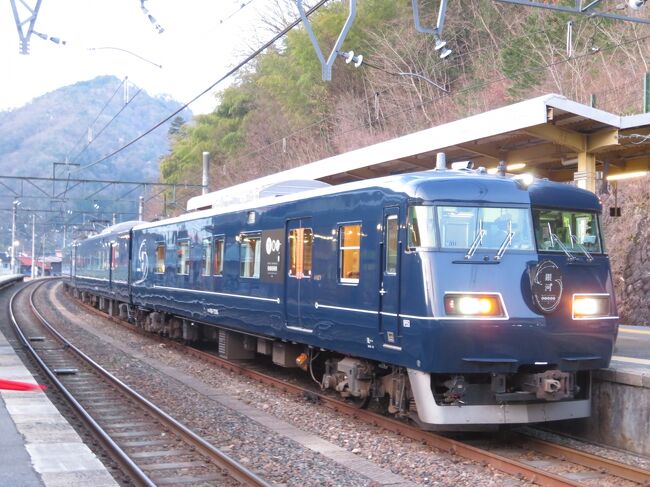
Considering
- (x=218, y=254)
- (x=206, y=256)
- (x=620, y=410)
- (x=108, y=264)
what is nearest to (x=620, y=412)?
(x=620, y=410)

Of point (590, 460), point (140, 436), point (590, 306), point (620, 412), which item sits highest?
point (590, 306)

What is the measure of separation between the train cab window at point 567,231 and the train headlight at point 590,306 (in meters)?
0.51

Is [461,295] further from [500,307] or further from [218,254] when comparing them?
[218,254]

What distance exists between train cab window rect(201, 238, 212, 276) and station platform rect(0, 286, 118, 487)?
5.15 metres

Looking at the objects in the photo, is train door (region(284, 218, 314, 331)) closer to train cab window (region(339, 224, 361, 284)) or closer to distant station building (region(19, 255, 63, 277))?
train cab window (region(339, 224, 361, 284))

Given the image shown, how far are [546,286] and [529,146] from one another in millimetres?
4838

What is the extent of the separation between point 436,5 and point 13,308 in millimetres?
21547

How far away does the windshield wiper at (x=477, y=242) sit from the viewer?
8.36 meters

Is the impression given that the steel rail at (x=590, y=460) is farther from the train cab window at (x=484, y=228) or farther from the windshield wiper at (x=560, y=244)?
the train cab window at (x=484, y=228)

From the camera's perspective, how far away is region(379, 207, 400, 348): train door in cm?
879

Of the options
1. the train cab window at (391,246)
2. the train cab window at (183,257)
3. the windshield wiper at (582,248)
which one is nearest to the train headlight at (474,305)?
the train cab window at (391,246)

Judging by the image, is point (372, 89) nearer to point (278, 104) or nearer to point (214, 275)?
point (278, 104)

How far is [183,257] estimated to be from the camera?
1738 cm

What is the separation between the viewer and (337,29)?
3681cm
